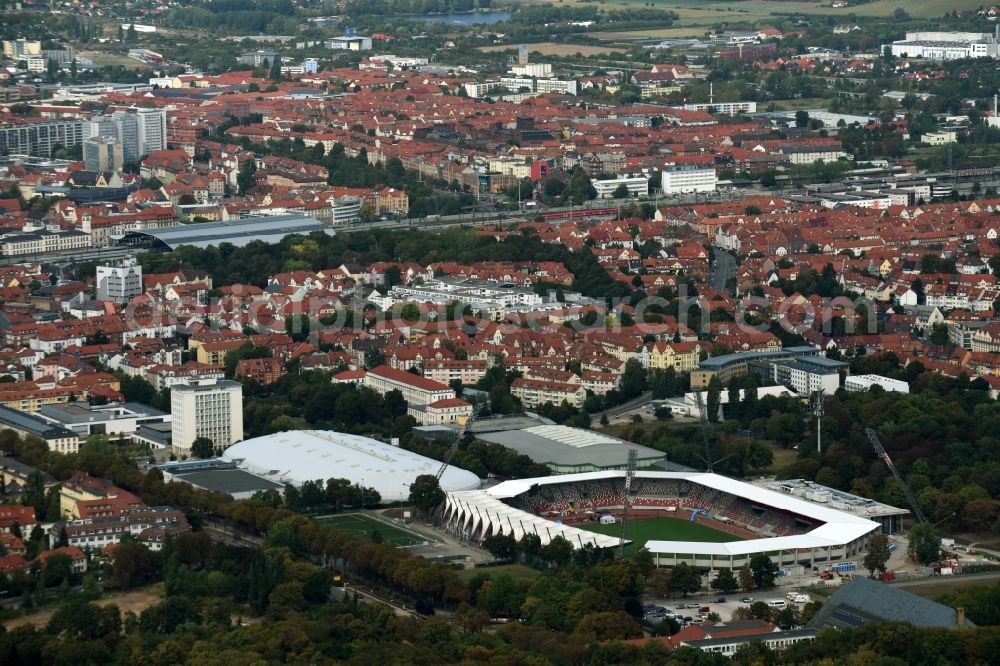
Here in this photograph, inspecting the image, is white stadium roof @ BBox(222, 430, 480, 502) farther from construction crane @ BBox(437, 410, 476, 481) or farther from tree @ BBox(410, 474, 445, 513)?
tree @ BBox(410, 474, 445, 513)

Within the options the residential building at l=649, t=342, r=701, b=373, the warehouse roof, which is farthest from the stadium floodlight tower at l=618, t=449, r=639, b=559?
the warehouse roof

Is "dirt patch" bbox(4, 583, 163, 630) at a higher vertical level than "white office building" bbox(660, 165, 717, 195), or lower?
lower

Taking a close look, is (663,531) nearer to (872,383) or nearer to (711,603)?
(711,603)

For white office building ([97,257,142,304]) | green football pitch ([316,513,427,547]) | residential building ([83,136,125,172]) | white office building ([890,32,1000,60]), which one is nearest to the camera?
green football pitch ([316,513,427,547])

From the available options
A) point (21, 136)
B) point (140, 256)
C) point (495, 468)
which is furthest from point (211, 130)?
point (495, 468)

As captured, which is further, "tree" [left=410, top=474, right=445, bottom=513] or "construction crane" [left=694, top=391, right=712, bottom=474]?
"construction crane" [left=694, top=391, right=712, bottom=474]

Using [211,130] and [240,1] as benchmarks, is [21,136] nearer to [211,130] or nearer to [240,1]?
[211,130]

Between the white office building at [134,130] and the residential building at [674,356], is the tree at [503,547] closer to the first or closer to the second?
the residential building at [674,356]
